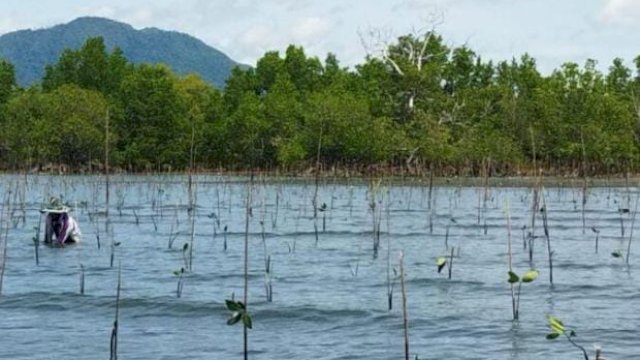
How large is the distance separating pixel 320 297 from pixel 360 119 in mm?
57867

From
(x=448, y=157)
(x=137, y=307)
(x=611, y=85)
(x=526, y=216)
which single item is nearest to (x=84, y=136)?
(x=448, y=157)

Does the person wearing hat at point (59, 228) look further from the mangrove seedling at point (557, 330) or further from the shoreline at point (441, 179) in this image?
the shoreline at point (441, 179)

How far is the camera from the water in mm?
11555

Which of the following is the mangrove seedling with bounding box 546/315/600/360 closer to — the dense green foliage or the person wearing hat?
the person wearing hat

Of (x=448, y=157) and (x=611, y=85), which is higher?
(x=611, y=85)

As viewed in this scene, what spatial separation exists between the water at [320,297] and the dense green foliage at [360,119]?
38.1 meters

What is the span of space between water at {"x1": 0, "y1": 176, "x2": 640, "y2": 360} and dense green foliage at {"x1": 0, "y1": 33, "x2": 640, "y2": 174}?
38.1 m

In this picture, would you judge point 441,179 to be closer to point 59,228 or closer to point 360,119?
point 360,119

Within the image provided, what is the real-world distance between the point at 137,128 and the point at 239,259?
66271 millimetres

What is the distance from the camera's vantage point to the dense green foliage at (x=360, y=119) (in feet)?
230

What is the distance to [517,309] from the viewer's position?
12.9 m

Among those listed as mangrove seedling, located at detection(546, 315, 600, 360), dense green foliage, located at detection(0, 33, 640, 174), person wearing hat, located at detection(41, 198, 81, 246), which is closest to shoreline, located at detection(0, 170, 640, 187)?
dense green foliage, located at detection(0, 33, 640, 174)

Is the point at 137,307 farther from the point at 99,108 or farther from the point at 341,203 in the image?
the point at 99,108

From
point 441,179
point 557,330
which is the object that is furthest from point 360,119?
point 557,330
